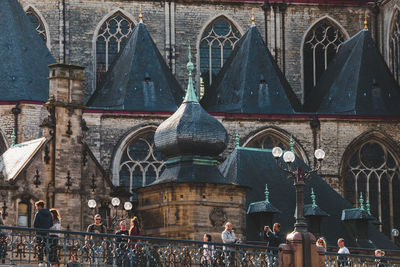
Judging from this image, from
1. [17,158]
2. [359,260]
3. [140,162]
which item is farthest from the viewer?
[140,162]

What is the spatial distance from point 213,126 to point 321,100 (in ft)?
50.7

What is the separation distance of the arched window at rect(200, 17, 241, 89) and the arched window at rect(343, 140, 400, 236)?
7154 millimetres

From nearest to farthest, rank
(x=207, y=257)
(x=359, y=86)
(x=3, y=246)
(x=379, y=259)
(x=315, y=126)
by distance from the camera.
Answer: (x=3, y=246)
(x=207, y=257)
(x=379, y=259)
(x=315, y=126)
(x=359, y=86)

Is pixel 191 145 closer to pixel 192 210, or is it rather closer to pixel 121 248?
pixel 192 210

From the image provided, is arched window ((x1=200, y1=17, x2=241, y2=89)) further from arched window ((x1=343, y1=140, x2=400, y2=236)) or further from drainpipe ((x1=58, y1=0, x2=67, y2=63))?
arched window ((x1=343, y1=140, x2=400, y2=236))

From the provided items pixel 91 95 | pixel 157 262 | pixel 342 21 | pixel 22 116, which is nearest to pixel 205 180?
pixel 157 262

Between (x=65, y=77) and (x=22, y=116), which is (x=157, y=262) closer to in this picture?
(x=65, y=77)

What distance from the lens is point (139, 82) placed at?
4706cm

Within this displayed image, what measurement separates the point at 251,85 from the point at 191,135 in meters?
14.2

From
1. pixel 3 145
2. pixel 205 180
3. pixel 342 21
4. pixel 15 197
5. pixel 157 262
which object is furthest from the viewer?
pixel 342 21

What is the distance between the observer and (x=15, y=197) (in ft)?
119

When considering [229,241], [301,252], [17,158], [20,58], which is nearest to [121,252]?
[229,241]

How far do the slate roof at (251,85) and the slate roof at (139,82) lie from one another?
1.44 m

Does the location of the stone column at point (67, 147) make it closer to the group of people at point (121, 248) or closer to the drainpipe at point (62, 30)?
the group of people at point (121, 248)
